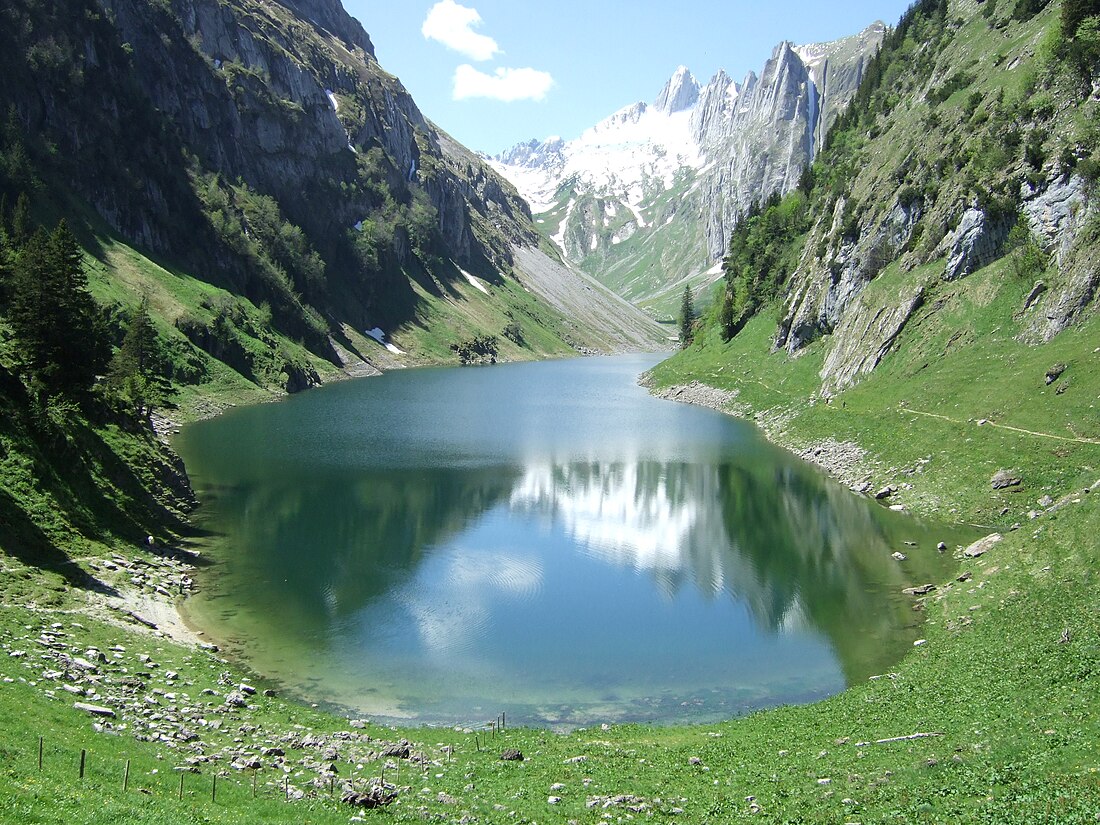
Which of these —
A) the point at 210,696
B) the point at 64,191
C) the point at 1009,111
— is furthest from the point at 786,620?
the point at 64,191

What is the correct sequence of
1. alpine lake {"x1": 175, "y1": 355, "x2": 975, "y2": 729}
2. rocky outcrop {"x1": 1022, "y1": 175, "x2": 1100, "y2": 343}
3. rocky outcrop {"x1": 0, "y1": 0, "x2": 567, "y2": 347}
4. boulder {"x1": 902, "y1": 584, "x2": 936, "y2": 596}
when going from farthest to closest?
rocky outcrop {"x1": 0, "y1": 0, "x2": 567, "y2": 347}
rocky outcrop {"x1": 1022, "y1": 175, "x2": 1100, "y2": 343}
boulder {"x1": 902, "y1": 584, "x2": 936, "y2": 596}
alpine lake {"x1": 175, "y1": 355, "x2": 975, "y2": 729}

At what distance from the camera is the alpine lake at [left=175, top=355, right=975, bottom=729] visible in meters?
31.6

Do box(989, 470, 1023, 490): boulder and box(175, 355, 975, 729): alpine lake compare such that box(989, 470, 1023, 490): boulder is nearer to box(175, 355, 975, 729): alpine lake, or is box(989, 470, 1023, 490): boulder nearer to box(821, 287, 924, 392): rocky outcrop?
box(175, 355, 975, 729): alpine lake

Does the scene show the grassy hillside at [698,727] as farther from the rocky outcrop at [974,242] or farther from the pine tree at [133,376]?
the pine tree at [133,376]

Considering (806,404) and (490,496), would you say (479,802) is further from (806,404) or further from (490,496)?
(806,404)

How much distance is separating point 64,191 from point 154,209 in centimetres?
1996

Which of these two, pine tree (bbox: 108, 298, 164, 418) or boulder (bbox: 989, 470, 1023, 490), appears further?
pine tree (bbox: 108, 298, 164, 418)

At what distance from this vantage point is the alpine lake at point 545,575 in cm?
3158

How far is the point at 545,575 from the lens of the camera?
45344mm

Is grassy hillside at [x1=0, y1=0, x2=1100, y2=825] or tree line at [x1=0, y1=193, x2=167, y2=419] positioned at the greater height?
tree line at [x1=0, y1=193, x2=167, y2=419]

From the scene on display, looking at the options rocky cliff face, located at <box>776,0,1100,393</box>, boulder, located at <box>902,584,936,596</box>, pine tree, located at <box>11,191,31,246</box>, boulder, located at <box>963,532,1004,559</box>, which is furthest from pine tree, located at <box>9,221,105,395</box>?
rocky cliff face, located at <box>776,0,1100,393</box>

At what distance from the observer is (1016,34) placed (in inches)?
3607

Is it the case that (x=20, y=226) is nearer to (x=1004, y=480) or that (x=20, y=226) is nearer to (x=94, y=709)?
(x=94, y=709)

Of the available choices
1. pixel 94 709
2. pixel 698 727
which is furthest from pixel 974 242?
pixel 94 709
